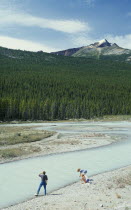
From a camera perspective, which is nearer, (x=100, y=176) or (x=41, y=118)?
(x=100, y=176)

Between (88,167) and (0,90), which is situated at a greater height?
(0,90)

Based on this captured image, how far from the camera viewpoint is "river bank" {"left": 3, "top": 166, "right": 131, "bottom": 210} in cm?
2119

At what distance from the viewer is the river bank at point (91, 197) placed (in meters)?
21.2

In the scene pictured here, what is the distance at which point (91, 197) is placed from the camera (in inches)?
941

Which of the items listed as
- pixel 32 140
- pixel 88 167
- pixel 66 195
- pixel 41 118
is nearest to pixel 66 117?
pixel 41 118

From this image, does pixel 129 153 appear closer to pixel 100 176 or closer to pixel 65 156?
pixel 65 156

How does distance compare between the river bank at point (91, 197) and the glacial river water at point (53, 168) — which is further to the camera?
the glacial river water at point (53, 168)

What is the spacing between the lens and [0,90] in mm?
178250

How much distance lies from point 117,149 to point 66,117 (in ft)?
308

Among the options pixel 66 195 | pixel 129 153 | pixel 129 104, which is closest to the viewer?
pixel 66 195

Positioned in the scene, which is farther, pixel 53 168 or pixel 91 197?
pixel 53 168

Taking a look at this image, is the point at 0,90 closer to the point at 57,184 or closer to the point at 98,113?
the point at 98,113

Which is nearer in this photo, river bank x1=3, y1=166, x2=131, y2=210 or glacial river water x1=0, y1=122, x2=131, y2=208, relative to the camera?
river bank x1=3, y1=166, x2=131, y2=210

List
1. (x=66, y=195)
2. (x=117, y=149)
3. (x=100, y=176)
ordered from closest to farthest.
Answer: (x=66, y=195) < (x=100, y=176) < (x=117, y=149)
